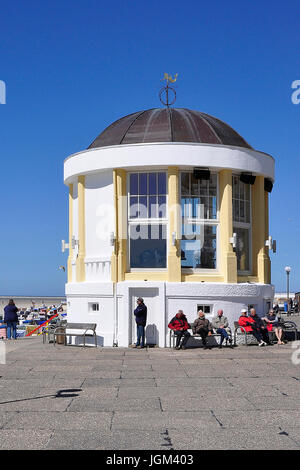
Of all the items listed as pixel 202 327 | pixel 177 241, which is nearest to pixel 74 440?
pixel 202 327

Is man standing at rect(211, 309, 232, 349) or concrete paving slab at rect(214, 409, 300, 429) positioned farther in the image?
man standing at rect(211, 309, 232, 349)

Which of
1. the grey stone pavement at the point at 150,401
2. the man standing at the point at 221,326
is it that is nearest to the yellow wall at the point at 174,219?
the man standing at the point at 221,326

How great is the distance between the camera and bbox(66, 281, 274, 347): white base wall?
21.7 metres

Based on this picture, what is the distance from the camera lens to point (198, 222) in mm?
22641

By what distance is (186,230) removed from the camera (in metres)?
22.5

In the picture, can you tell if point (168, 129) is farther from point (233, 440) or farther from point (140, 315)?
point (233, 440)

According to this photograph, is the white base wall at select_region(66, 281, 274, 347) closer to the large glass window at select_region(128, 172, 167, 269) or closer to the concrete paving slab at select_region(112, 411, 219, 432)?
the large glass window at select_region(128, 172, 167, 269)

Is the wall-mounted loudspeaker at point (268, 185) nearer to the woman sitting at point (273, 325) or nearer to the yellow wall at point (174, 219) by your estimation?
the yellow wall at point (174, 219)

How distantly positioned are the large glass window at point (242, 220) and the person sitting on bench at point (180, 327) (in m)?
3.85

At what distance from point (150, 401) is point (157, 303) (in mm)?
10128

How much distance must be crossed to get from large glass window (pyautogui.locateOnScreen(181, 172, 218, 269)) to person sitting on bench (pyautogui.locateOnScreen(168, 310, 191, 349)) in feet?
7.76

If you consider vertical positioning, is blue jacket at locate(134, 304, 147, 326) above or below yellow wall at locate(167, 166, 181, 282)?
below

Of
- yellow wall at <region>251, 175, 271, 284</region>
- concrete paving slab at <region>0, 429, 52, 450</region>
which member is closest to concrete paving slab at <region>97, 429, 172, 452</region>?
concrete paving slab at <region>0, 429, 52, 450</region>

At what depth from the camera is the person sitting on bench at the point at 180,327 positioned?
20.5 m
